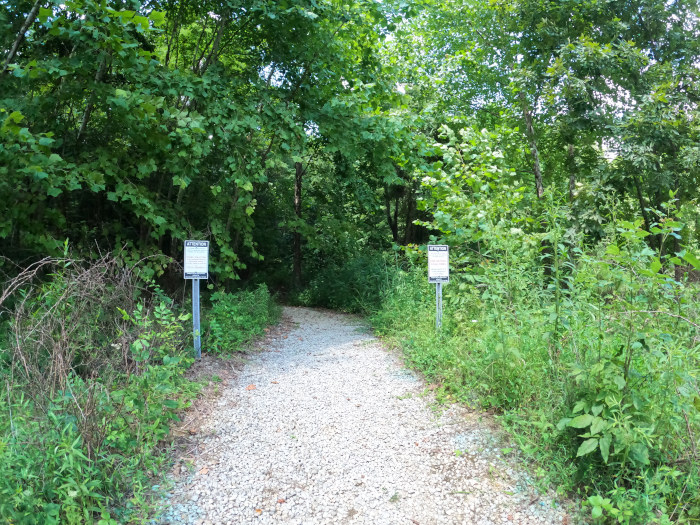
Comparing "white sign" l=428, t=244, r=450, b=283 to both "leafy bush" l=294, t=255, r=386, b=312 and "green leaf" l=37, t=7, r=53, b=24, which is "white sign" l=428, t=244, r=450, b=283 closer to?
"leafy bush" l=294, t=255, r=386, b=312

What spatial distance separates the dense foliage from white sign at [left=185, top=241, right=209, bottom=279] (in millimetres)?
669

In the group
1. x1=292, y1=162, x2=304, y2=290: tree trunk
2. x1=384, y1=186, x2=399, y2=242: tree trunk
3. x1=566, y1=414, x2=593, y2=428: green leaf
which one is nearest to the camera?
x1=566, y1=414, x2=593, y2=428: green leaf

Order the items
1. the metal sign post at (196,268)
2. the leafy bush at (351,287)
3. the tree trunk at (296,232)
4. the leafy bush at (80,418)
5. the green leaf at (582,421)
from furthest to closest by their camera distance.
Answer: the tree trunk at (296,232) → the leafy bush at (351,287) → the metal sign post at (196,268) → the green leaf at (582,421) → the leafy bush at (80,418)

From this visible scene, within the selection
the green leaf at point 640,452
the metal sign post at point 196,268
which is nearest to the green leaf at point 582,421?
the green leaf at point 640,452

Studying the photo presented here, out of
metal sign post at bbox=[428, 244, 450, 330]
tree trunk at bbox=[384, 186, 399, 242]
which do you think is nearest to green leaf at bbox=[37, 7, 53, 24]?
metal sign post at bbox=[428, 244, 450, 330]

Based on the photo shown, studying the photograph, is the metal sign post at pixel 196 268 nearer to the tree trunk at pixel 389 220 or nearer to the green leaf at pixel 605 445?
the green leaf at pixel 605 445

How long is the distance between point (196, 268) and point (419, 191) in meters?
4.58

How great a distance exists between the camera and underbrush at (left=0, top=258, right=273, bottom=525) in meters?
2.48

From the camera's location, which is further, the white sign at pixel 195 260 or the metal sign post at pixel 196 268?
the white sign at pixel 195 260

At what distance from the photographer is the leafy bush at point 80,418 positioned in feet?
8.13

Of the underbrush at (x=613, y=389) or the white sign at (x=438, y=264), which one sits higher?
the white sign at (x=438, y=264)

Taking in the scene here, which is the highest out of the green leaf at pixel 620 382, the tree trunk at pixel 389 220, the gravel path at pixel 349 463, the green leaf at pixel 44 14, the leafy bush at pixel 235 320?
the green leaf at pixel 44 14

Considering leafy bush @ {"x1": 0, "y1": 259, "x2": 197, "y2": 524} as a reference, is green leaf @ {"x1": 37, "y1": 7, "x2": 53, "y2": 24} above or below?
above

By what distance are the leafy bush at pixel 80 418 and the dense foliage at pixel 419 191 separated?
52 mm
